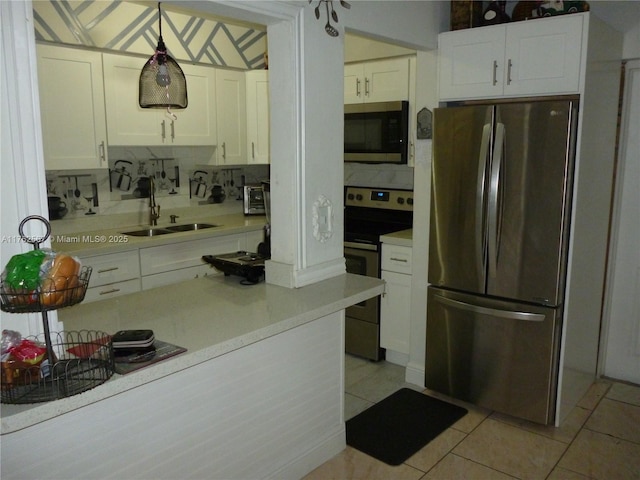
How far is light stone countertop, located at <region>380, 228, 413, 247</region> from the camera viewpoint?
3506mm

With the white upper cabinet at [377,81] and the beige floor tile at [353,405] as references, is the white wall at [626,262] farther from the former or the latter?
the beige floor tile at [353,405]

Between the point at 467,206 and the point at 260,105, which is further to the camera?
the point at 260,105

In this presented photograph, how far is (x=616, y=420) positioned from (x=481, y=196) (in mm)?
1485

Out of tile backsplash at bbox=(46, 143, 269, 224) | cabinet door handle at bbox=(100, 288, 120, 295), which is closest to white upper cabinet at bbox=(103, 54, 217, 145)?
tile backsplash at bbox=(46, 143, 269, 224)

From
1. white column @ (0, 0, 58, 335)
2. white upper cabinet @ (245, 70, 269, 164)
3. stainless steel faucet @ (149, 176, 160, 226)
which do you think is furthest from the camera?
white upper cabinet @ (245, 70, 269, 164)

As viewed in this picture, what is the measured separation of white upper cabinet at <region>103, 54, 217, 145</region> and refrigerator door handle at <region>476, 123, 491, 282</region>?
216 centimetres

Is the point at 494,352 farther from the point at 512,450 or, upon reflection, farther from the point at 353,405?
the point at 353,405

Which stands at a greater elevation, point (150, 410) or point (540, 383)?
point (150, 410)

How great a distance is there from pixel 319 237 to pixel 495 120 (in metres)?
1.13

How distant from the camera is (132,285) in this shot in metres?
3.48

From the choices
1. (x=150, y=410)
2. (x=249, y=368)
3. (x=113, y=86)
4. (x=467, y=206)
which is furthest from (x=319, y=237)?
(x=113, y=86)

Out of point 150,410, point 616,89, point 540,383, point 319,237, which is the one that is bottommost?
point 540,383

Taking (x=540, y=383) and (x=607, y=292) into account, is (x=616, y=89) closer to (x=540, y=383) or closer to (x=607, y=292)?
(x=607, y=292)

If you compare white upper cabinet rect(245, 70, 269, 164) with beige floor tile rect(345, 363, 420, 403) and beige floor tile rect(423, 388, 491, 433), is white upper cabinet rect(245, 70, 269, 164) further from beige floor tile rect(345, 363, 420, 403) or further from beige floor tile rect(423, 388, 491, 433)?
beige floor tile rect(423, 388, 491, 433)
